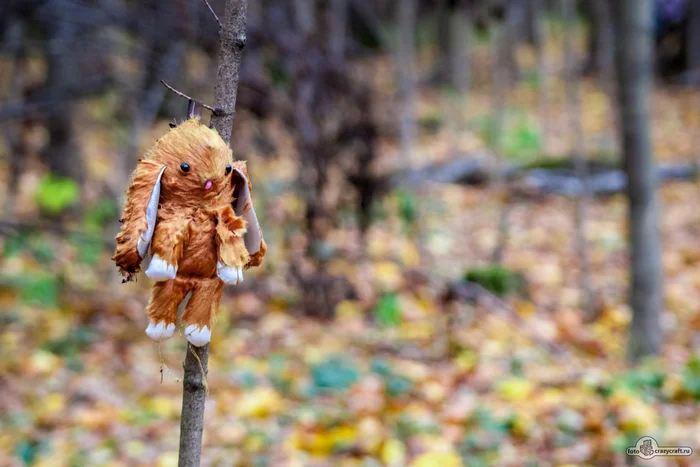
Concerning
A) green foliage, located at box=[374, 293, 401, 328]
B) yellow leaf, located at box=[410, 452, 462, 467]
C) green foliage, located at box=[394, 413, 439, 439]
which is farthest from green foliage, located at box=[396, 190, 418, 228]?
yellow leaf, located at box=[410, 452, 462, 467]

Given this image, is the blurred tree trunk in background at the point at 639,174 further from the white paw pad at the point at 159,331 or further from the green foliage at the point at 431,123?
the green foliage at the point at 431,123

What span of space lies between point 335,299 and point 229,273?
4499 millimetres

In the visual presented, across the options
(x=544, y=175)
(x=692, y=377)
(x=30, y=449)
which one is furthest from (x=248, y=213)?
(x=544, y=175)

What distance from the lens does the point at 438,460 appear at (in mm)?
3100

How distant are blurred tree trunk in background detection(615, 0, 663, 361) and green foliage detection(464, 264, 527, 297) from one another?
1354 millimetres

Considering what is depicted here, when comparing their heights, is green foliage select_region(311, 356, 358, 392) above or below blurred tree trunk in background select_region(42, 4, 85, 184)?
below

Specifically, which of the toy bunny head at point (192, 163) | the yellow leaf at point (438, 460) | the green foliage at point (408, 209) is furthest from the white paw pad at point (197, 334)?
the green foliage at point (408, 209)

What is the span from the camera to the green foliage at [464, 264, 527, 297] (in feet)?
19.5

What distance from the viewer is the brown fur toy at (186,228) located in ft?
3.76

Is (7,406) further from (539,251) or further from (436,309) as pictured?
(539,251)

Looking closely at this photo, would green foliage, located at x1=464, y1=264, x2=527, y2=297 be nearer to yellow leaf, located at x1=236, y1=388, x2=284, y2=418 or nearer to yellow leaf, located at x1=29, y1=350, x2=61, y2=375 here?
yellow leaf, located at x1=236, y1=388, x2=284, y2=418

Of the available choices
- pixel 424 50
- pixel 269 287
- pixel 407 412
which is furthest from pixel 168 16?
pixel 424 50

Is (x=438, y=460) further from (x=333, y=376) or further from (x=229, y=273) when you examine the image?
(x=229, y=273)

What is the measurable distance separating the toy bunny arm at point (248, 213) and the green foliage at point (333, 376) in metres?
2.98
